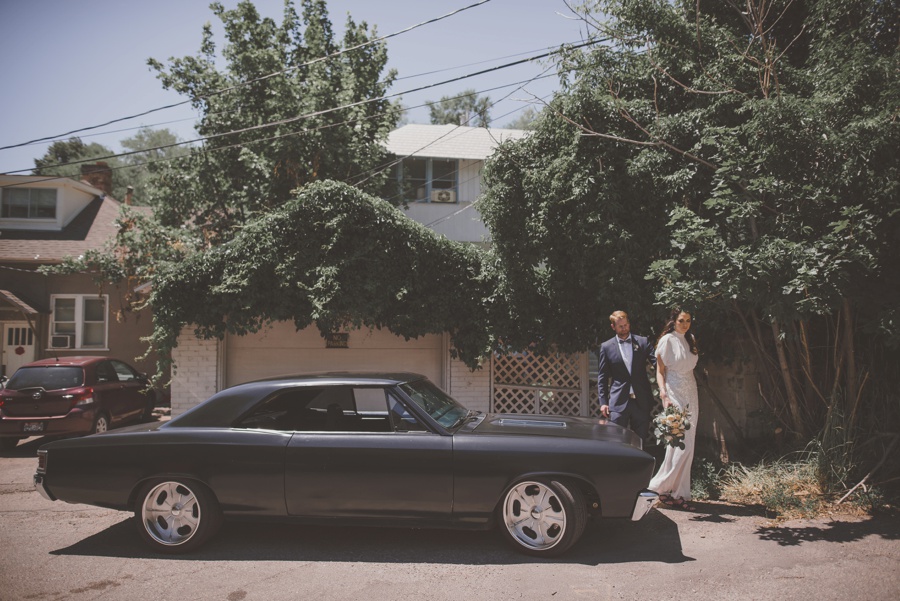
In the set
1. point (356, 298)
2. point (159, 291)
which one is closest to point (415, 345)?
point (356, 298)

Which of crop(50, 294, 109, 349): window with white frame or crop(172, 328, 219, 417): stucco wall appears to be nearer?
crop(172, 328, 219, 417): stucco wall

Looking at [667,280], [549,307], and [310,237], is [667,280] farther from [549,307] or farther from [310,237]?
[310,237]

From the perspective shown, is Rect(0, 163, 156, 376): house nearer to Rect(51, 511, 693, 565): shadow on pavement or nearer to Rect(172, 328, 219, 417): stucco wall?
Rect(172, 328, 219, 417): stucco wall

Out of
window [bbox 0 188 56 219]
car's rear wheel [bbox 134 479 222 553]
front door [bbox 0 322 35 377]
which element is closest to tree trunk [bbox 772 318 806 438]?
car's rear wheel [bbox 134 479 222 553]

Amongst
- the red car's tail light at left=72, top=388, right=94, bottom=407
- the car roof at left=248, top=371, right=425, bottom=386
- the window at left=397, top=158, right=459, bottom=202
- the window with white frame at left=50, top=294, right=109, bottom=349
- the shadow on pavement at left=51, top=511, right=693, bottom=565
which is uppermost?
the window at left=397, top=158, right=459, bottom=202

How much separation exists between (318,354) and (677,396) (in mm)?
6270

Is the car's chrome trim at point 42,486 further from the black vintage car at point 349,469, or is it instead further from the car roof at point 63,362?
the car roof at point 63,362

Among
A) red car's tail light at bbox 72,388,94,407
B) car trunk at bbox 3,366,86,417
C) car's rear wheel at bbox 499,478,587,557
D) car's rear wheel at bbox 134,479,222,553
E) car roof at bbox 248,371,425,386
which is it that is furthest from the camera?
red car's tail light at bbox 72,388,94,407

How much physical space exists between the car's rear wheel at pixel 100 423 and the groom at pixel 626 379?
318 inches

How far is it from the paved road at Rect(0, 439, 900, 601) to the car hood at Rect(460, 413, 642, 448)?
847 mm

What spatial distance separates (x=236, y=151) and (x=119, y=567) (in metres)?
11.3

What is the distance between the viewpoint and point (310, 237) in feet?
30.3

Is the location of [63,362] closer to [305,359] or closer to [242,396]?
[305,359]

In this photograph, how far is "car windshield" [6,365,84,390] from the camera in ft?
32.5
